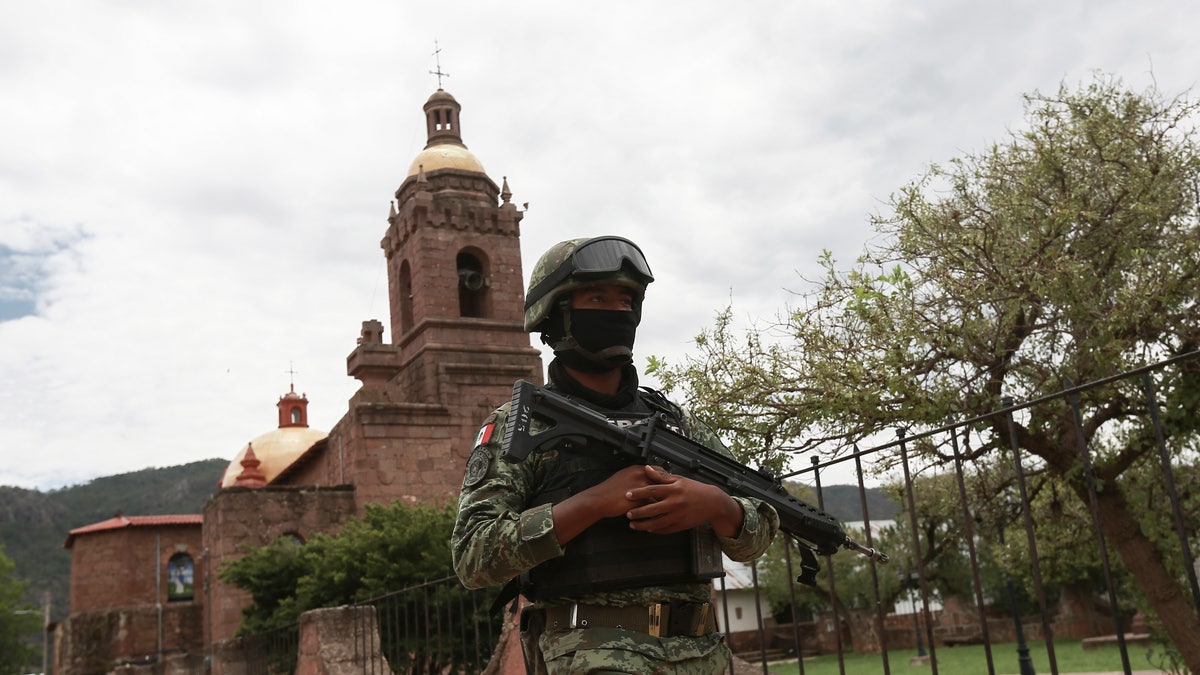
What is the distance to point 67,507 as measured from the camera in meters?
79.3

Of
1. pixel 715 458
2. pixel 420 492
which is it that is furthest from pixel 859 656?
pixel 715 458

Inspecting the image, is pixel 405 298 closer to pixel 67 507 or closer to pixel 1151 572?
pixel 1151 572

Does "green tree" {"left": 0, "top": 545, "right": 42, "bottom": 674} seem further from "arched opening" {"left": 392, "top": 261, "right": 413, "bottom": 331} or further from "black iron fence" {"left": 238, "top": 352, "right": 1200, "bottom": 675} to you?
"black iron fence" {"left": 238, "top": 352, "right": 1200, "bottom": 675}

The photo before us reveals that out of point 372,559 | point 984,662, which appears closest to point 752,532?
point 372,559

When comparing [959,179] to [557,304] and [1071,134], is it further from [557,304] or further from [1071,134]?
[557,304]

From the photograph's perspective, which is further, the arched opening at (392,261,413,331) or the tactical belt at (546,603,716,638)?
the arched opening at (392,261,413,331)

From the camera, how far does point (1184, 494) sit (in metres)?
9.00

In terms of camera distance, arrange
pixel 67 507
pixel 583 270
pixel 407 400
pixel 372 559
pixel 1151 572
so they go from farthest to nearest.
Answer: pixel 67 507 → pixel 407 400 → pixel 372 559 → pixel 1151 572 → pixel 583 270

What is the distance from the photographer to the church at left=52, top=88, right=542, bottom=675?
859 inches

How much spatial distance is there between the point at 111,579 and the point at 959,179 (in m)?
32.1

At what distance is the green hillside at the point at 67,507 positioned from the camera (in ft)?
226

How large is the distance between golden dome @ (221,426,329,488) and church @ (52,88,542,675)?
640 cm

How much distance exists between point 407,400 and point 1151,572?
18516 millimetres

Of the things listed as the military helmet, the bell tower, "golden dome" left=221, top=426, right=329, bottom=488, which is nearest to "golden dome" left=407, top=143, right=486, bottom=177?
the bell tower
